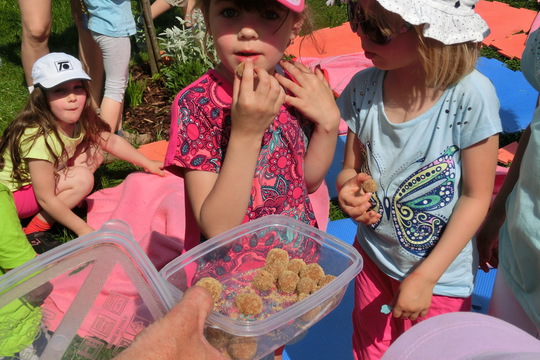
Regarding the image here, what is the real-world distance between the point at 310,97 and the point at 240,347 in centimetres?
78

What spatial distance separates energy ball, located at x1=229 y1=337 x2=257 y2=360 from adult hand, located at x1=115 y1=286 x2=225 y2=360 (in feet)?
0.37

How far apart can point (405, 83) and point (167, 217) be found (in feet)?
5.89

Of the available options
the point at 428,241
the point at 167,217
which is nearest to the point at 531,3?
the point at 167,217

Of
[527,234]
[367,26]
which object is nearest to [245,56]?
[367,26]

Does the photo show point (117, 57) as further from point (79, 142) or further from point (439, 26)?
point (439, 26)

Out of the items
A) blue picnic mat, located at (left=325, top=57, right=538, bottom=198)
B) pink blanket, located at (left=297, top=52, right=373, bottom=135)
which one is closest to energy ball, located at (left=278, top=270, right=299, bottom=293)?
blue picnic mat, located at (left=325, top=57, right=538, bottom=198)

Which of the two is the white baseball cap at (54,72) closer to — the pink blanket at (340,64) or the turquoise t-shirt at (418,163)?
the turquoise t-shirt at (418,163)

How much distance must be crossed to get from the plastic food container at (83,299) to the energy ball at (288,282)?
1.15 ft

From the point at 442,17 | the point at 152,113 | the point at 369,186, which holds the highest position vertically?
the point at 442,17

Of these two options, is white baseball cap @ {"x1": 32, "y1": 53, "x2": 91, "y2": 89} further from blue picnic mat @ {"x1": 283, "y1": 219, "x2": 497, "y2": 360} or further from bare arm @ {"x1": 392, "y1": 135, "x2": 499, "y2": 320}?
bare arm @ {"x1": 392, "y1": 135, "x2": 499, "y2": 320}

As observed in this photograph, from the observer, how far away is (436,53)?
4.53 ft

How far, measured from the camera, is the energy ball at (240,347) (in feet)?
3.51

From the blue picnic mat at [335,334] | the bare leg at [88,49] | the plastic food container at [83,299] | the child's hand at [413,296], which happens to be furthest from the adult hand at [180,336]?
the bare leg at [88,49]

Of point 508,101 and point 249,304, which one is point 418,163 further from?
point 508,101
